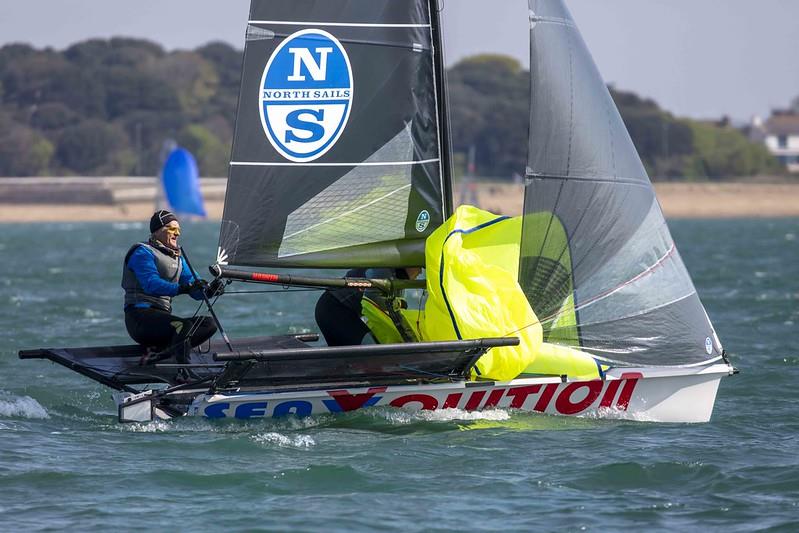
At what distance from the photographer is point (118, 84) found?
91.7 meters

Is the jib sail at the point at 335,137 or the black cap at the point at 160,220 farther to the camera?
the jib sail at the point at 335,137

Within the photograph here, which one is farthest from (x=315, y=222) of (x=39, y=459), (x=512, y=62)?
(x=512, y=62)

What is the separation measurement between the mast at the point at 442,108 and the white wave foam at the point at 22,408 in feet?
9.99

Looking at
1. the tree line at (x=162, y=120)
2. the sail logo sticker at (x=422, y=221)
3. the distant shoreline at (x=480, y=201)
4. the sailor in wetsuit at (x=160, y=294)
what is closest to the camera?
the sailor in wetsuit at (x=160, y=294)

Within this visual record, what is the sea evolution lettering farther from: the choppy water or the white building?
the white building

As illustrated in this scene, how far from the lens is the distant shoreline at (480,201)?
2926 inches

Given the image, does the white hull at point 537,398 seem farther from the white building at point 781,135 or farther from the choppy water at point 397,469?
the white building at point 781,135

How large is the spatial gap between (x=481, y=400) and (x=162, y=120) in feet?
281

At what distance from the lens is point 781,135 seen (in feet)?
407

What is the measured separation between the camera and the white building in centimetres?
12238

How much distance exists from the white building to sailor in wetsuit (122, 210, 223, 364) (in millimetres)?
117823

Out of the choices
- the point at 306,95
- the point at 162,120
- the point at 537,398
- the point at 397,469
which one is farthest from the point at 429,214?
the point at 162,120

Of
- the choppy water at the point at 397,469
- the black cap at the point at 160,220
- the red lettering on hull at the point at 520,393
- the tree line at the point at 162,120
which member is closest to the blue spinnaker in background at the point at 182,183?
the tree line at the point at 162,120

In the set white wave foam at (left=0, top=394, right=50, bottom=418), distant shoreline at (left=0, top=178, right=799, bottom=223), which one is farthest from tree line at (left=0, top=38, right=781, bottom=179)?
white wave foam at (left=0, top=394, right=50, bottom=418)
